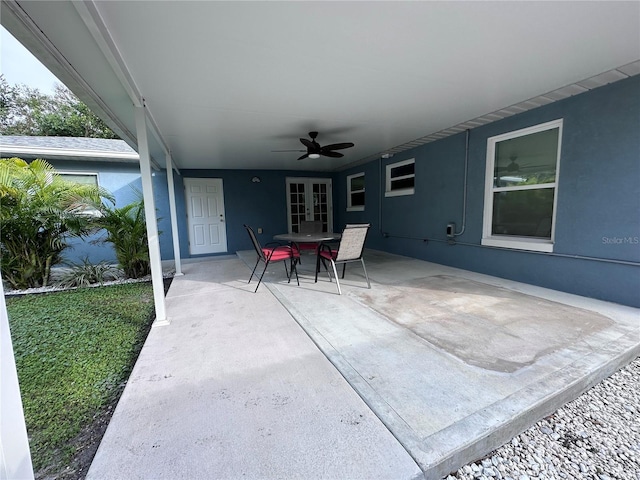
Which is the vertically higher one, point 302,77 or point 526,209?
point 302,77

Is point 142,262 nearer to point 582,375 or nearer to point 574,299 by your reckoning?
point 582,375

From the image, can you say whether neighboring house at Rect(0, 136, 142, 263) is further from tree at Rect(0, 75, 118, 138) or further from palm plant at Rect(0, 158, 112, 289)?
tree at Rect(0, 75, 118, 138)

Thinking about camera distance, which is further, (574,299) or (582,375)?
(574,299)

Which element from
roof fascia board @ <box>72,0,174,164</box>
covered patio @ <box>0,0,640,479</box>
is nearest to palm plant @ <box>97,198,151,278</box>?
covered patio @ <box>0,0,640,479</box>

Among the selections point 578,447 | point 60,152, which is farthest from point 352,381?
point 60,152

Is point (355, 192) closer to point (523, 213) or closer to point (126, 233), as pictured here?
point (523, 213)

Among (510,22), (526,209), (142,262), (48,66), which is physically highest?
(510,22)

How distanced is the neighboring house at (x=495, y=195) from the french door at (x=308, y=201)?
0.30m

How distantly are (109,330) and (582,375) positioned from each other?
3.97 meters

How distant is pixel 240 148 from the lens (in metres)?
5.19

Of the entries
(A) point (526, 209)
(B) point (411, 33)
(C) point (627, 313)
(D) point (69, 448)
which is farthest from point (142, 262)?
(C) point (627, 313)

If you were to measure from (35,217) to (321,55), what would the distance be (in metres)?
4.88

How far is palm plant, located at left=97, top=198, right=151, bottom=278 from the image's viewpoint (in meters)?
4.57

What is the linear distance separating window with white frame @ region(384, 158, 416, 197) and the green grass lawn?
5.03m
